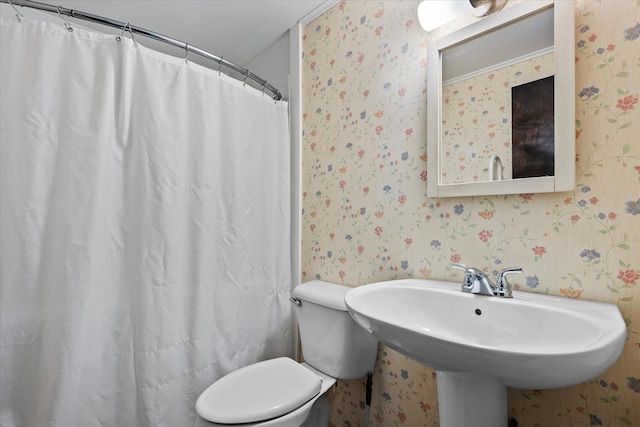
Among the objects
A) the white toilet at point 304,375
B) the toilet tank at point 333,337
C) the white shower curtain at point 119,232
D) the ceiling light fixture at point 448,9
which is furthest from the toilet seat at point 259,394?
the ceiling light fixture at point 448,9

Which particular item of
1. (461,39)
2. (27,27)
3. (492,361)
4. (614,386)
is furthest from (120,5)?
(614,386)

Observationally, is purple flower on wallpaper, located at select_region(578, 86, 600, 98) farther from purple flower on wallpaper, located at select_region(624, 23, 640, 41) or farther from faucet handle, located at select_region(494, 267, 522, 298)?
faucet handle, located at select_region(494, 267, 522, 298)

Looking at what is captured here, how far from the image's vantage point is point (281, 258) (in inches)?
66.1

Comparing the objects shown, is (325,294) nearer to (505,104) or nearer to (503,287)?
(503,287)

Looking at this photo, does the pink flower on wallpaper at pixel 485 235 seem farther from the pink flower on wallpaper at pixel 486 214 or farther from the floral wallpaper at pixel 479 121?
the floral wallpaper at pixel 479 121

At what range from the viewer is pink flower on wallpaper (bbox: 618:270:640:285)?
0.80 metres

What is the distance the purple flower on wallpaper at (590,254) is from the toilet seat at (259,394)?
38.6 inches

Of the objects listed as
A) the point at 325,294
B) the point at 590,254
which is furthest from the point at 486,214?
the point at 325,294

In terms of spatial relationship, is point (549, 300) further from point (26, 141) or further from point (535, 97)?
point (26, 141)

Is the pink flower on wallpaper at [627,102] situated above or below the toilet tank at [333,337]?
above

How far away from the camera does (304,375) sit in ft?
4.04

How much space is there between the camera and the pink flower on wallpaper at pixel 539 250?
0.94 m

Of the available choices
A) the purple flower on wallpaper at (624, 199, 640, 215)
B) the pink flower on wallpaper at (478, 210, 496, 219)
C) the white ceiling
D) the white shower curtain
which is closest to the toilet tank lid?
the white shower curtain

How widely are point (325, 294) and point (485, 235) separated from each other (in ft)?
2.23
